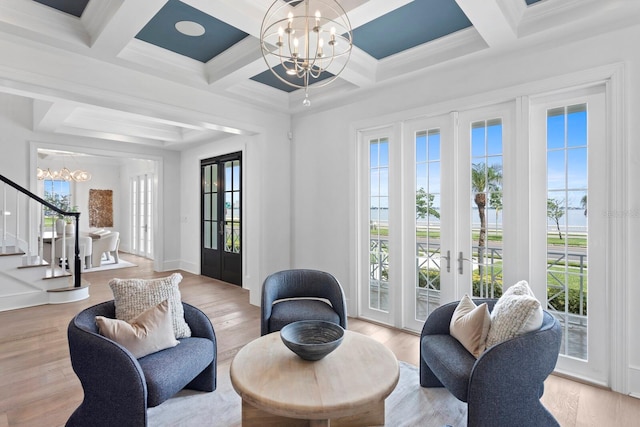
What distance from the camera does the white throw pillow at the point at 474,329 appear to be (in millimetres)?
2080

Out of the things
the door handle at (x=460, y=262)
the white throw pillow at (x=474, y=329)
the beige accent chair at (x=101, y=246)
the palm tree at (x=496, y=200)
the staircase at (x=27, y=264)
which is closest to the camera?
the white throw pillow at (x=474, y=329)

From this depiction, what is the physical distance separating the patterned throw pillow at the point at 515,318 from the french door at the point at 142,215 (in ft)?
27.5

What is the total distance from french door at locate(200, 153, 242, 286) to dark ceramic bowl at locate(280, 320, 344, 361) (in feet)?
13.1

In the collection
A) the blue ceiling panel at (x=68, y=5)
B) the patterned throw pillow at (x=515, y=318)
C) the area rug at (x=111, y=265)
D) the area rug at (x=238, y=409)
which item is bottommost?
the area rug at (x=238, y=409)

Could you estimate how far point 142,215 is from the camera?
894 centimetres

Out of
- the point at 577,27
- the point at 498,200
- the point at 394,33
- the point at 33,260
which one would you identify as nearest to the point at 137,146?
the point at 33,260

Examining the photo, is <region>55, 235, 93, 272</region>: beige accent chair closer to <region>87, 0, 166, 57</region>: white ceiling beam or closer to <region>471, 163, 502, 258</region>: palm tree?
<region>87, 0, 166, 57</region>: white ceiling beam

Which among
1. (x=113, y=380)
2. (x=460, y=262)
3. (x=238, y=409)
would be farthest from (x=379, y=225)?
(x=113, y=380)

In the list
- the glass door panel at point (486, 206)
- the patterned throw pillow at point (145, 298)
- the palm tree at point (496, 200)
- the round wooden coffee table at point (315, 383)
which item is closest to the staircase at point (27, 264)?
the patterned throw pillow at point (145, 298)

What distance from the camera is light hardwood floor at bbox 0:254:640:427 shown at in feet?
7.14

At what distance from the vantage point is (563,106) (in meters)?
2.69

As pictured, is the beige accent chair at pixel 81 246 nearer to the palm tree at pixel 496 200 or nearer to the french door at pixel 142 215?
the french door at pixel 142 215

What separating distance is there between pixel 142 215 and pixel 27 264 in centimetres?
440

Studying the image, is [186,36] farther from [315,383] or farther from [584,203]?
[584,203]
